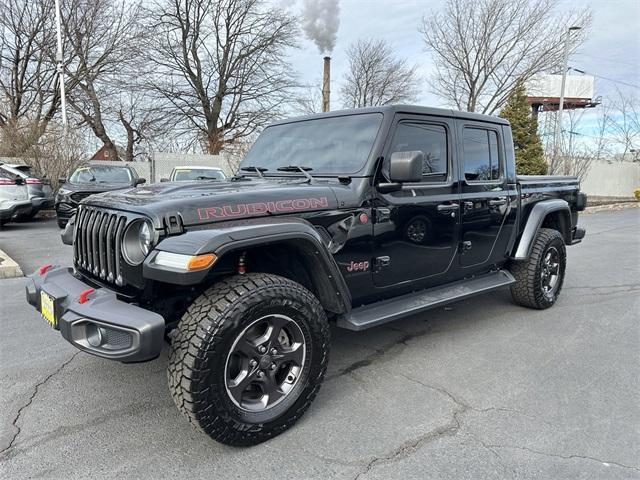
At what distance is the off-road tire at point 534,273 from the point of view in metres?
4.49

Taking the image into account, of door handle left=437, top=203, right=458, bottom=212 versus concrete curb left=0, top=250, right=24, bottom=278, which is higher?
door handle left=437, top=203, right=458, bottom=212

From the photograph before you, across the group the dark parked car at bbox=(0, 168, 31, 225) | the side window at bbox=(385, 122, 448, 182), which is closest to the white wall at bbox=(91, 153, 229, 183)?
the dark parked car at bbox=(0, 168, 31, 225)

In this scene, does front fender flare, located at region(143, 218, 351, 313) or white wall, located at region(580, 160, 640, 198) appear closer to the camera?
front fender flare, located at region(143, 218, 351, 313)

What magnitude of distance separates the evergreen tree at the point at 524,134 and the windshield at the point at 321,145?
1765 centimetres

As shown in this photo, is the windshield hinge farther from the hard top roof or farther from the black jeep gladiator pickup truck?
the hard top roof

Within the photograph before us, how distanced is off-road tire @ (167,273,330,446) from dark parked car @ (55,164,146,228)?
7.37m

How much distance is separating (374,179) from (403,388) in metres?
1.42

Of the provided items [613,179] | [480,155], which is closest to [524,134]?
[613,179]

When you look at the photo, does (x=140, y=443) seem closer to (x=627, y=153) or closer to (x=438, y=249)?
(x=438, y=249)

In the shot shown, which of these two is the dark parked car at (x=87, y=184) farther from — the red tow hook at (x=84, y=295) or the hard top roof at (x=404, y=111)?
the red tow hook at (x=84, y=295)

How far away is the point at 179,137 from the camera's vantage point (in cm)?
2639

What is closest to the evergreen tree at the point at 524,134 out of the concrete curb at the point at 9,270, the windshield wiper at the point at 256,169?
the windshield wiper at the point at 256,169

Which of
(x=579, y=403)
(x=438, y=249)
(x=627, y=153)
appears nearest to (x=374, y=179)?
(x=438, y=249)

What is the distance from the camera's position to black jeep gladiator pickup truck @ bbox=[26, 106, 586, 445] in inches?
86.4
